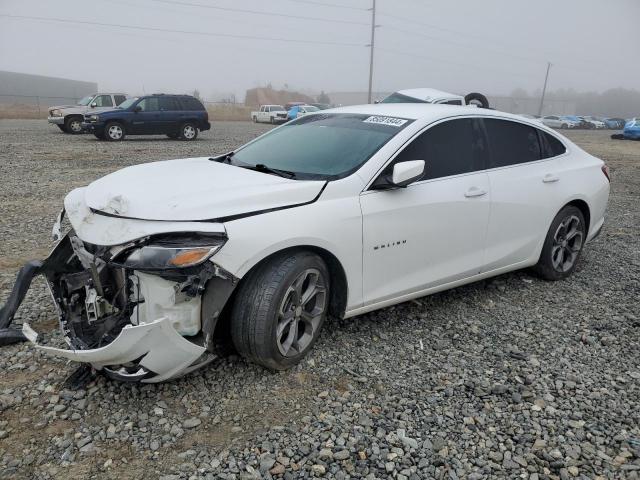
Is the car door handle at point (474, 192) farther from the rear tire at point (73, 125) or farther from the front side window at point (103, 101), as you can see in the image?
the front side window at point (103, 101)

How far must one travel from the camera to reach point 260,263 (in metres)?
2.85

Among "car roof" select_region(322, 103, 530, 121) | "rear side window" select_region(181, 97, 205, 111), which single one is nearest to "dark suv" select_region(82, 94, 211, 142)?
"rear side window" select_region(181, 97, 205, 111)

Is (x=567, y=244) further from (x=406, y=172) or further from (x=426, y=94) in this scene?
(x=426, y=94)

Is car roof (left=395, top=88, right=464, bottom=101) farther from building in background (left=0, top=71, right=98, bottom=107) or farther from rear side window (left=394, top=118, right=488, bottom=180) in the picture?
building in background (left=0, top=71, right=98, bottom=107)

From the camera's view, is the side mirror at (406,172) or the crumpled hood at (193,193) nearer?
the crumpled hood at (193,193)

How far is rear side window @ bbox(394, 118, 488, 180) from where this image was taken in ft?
11.9

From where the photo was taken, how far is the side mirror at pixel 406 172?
10.6 ft

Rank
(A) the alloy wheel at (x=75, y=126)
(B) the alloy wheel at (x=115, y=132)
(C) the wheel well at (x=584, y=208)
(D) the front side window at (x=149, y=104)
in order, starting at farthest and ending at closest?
(A) the alloy wheel at (x=75, y=126) < (D) the front side window at (x=149, y=104) < (B) the alloy wheel at (x=115, y=132) < (C) the wheel well at (x=584, y=208)

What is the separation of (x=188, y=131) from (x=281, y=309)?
55.9 ft

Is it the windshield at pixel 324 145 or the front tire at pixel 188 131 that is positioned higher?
the windshield at pixel 324 145

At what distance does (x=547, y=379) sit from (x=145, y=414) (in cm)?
239

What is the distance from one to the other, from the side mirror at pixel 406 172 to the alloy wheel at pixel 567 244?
2014 mm

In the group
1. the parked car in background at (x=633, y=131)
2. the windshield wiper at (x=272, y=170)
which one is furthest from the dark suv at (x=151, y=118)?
the parked car in background at (x=633, y=131)

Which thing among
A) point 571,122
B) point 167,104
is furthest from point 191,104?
point 571,122
